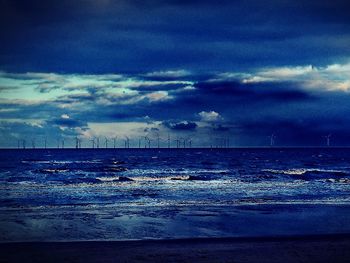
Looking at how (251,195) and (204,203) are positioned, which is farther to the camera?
(251,195)

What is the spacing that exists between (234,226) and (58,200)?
1365 cm

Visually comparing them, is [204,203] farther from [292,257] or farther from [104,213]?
[292,257]

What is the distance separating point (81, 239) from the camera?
15633 millimetres

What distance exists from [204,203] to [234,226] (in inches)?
317

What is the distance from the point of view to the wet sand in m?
12.5

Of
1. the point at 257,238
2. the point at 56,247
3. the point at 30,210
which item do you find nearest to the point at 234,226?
the point at 257,238

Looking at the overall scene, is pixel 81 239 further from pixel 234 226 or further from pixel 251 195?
pixel 251 195

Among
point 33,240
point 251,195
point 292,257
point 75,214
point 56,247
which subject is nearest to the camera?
point 292,257

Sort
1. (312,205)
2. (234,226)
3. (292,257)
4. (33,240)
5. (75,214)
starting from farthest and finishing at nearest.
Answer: (312,205), (75,214), (234,226), (33,240), (292,257)

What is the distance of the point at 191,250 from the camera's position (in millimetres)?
13594

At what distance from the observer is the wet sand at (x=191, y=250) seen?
12461 millimetres

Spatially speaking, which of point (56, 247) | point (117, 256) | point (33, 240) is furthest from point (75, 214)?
point (117, 256)

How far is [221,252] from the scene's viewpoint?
13273 mm

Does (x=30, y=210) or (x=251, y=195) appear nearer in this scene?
(x=30, y=210)
